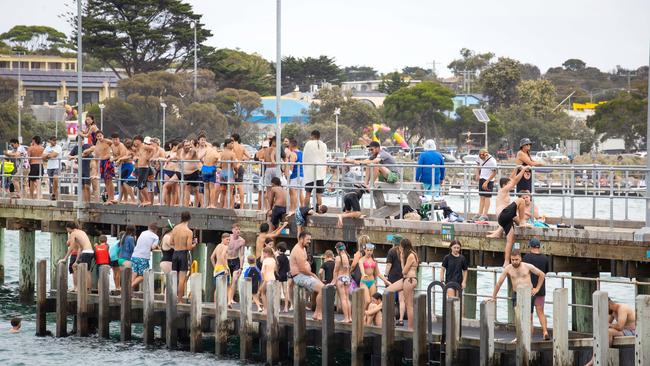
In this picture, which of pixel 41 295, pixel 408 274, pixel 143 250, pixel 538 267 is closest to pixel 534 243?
pixel 538 267

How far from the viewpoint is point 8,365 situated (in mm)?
27281

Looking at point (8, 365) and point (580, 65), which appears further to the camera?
point (580, 65)

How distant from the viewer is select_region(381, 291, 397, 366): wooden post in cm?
2209

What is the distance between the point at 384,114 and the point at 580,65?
8653 cm

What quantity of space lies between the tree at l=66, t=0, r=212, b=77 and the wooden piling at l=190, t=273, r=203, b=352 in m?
75.7

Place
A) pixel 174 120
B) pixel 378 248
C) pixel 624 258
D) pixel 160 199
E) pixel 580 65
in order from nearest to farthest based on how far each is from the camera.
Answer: pixel 624 258 < pixel 378 248 < pixel 160 199 < pixel 174 120 < pixel 580 65

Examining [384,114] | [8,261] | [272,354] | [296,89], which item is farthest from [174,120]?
[272,354]

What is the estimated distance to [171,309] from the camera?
85.3 ft

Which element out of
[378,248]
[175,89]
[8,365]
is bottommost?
[8,365]

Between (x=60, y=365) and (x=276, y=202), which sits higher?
(x=276, y=202)

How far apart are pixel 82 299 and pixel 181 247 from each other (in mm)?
2454

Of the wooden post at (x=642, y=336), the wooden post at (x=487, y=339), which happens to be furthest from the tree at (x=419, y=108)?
the wooden post at (x=642, y=336)

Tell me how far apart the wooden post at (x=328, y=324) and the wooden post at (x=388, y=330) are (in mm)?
1109

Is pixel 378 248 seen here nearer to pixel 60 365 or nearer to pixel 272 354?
pixel 272 354
